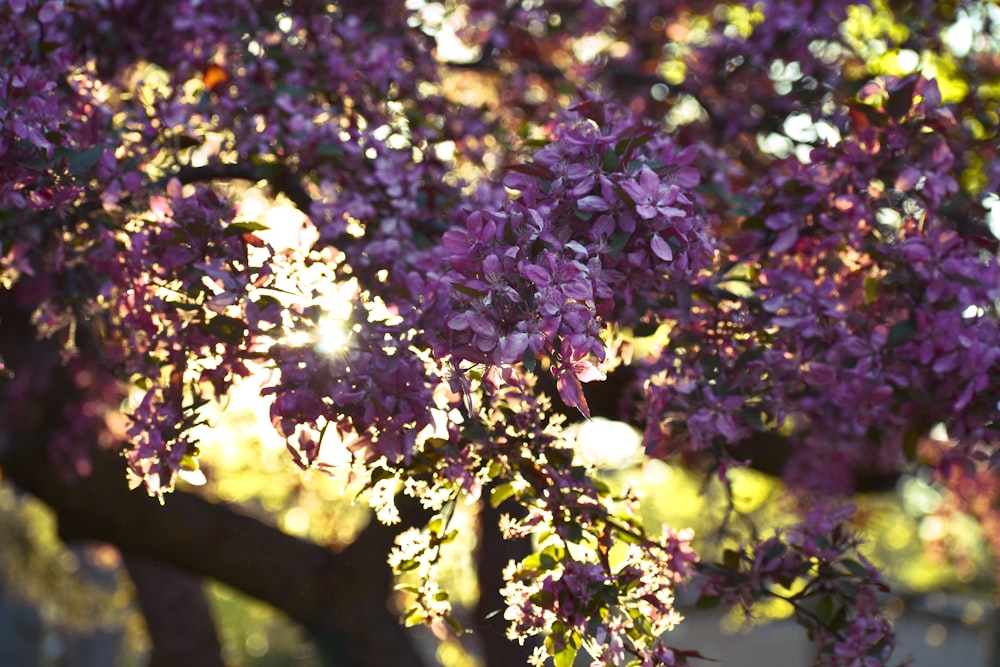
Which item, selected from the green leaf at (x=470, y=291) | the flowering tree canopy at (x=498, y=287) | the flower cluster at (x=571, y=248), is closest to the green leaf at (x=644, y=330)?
the flowering tree canopy at (x=498, y=287)

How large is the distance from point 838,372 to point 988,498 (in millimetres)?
6984

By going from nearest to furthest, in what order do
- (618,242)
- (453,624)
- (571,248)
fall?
(571,248) → (618,242) → (453,624)

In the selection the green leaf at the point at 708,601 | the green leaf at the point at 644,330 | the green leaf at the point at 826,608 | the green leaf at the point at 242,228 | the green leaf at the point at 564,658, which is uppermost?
the green leaf at the point at 242,228

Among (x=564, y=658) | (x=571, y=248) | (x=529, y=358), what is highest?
(x=571, y=248)

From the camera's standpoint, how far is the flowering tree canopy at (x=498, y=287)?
129 inches

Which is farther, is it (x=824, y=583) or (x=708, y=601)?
(x=708, y=601)

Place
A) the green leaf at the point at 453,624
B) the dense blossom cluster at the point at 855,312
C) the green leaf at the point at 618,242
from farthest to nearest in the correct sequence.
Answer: the dense blossom cluster at the point at 855,312 → the green leaf at the point at 453,624 → the green leaf at the point at 618,242

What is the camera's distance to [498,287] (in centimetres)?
282

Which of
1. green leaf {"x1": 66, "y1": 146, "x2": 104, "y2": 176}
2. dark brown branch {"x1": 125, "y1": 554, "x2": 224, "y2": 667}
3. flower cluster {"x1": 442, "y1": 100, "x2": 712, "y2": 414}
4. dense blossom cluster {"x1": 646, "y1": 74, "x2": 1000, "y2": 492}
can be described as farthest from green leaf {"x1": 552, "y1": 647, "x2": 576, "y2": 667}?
dark brown branch {"x1": 125, "y1": 554, "x2": 224, "y2": 667}

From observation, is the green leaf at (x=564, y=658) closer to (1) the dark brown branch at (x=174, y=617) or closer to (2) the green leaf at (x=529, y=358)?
(2) the green leaf at (x=529, y=358)

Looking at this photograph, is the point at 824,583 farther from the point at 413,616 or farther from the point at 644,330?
the point at 413,616

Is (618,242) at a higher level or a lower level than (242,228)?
higher

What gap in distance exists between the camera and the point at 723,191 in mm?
5223

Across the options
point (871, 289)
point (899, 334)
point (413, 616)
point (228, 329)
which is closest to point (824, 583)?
point (899, 334)
